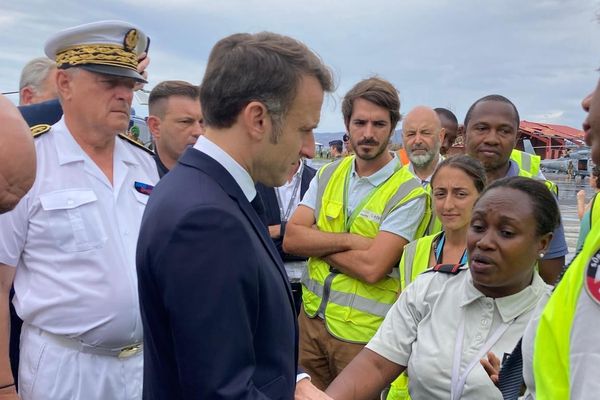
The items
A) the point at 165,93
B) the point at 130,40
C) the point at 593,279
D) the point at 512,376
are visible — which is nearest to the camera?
the point at 593,279

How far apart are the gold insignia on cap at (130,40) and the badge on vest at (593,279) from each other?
2.29m

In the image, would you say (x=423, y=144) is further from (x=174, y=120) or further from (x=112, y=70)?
(x=112, y=70)

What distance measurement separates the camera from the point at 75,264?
7.41 ft

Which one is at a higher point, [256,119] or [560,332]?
[256,119]

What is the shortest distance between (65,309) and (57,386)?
0.31 m

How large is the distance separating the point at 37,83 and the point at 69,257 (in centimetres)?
221

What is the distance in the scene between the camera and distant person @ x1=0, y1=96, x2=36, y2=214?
1274 millimetres

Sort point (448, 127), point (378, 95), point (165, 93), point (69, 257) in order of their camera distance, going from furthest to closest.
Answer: point (448, 127)
point (165, 93)
point (378, 95)
point (69, 257)

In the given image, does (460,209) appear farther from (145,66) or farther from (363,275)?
(145,66)

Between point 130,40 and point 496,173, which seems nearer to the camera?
point 130,40

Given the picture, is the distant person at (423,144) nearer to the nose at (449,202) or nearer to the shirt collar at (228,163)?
the nose at (449,202)

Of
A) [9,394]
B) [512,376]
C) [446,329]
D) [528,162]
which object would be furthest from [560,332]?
[528,162]

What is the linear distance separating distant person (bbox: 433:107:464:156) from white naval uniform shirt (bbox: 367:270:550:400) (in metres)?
3.90

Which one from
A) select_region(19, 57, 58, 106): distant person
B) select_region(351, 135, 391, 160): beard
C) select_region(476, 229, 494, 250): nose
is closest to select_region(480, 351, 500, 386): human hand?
select_region(476, 229, 494, 250): nose
